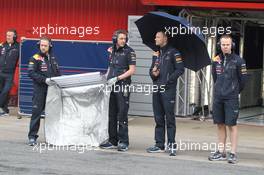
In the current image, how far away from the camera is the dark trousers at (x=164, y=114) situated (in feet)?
32.4

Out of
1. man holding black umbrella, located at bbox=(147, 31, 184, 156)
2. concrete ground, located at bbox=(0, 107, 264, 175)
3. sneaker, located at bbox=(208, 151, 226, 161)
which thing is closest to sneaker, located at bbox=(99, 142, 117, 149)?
concrete ground, located at bbox=(0, 107, 264, 175)

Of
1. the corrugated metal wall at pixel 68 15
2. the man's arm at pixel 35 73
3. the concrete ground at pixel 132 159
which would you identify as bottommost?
the concrete ground at pixel 132 159

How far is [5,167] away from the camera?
8555mm

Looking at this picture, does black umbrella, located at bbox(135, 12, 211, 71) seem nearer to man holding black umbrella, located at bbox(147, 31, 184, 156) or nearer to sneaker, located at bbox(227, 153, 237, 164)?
man holding black umbrella, located at bbox(147, 31, 184, 156)

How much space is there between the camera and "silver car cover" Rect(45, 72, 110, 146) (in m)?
10.5

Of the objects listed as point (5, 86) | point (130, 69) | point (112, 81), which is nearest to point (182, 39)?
point (130, 69)

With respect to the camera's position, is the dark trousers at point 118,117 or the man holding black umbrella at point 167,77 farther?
the dark trousers at point 118,117

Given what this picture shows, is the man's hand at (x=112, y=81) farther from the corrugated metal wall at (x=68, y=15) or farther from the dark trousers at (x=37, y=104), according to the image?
the corrugated metal wall at (x=68, y=15)

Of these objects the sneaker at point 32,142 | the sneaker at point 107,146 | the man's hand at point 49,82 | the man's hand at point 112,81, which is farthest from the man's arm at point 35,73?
the sneaker at point 107,146

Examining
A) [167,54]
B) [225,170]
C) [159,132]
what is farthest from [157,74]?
[225,170]

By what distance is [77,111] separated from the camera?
417 inches

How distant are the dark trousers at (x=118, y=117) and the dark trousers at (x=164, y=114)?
1.69 ft

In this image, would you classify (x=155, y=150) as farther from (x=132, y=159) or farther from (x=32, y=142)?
(x=32, y=142)

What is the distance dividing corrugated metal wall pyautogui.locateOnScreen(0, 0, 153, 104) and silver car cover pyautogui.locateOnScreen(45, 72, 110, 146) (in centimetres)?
528
